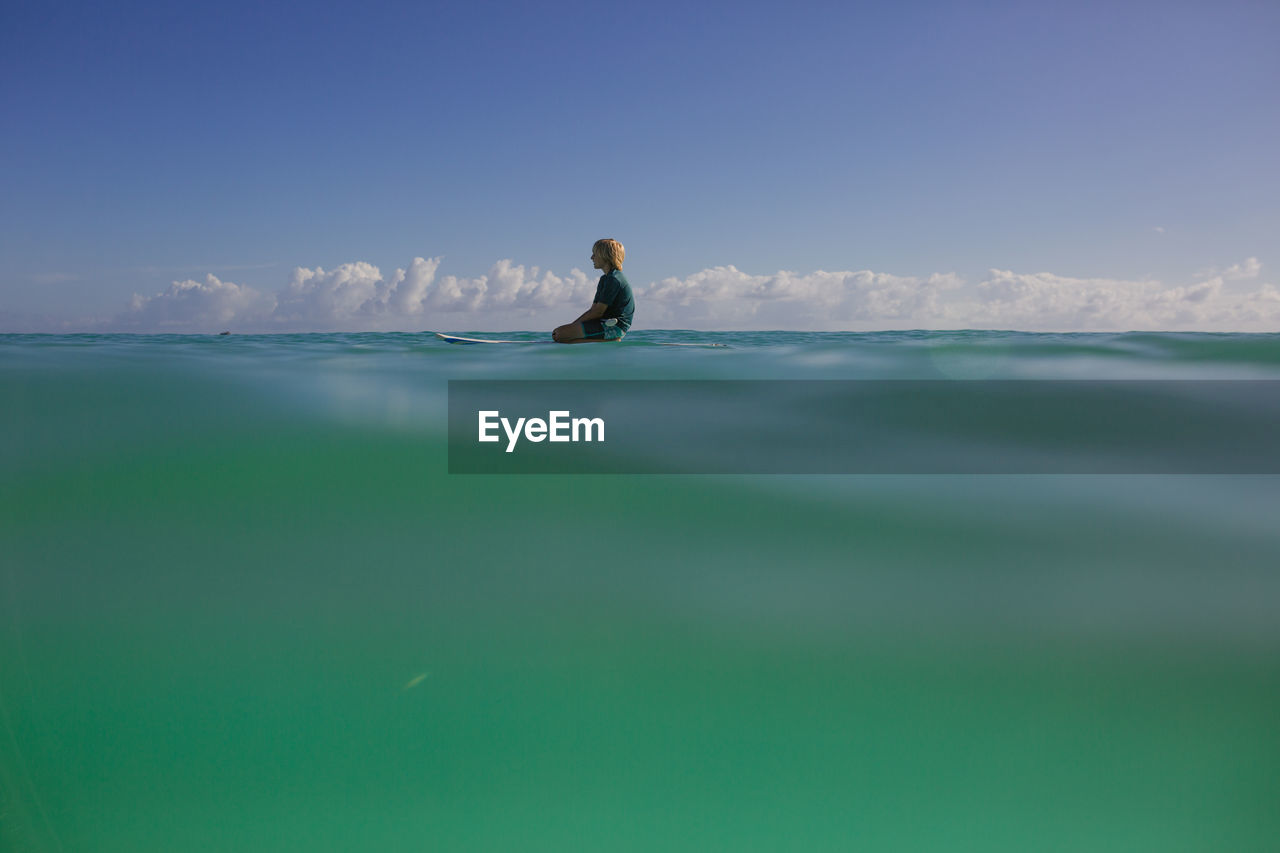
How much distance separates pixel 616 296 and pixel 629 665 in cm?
696

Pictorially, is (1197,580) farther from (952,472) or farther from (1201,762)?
(952,472)

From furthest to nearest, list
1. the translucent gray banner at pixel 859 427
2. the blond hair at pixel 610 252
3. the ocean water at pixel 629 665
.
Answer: the blond hair at pixel 610 252, the translucent gray banner at pixel 859 427, the ocean water at pixel 629 665

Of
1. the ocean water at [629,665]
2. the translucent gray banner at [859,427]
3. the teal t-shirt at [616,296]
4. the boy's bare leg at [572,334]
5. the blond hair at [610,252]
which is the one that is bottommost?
the ocean water at [629,665]

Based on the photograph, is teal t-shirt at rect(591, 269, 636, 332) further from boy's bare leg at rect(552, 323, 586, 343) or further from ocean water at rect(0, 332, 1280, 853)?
ocean water at rect(0, 332, 1280, 853)

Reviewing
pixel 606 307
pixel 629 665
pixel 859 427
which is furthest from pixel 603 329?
pixel 629 665

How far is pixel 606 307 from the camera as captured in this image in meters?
8.18

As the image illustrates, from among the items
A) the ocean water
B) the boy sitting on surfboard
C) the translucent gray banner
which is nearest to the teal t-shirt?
the boy sitting on surfboard

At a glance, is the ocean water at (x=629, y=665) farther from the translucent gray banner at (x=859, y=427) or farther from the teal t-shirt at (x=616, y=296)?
the teal t-shirt at (x=616, y=296)

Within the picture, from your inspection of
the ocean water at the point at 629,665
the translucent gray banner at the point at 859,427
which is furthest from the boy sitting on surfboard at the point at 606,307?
the ocean water at the point at 629,665

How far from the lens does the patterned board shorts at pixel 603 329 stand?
8.36 m

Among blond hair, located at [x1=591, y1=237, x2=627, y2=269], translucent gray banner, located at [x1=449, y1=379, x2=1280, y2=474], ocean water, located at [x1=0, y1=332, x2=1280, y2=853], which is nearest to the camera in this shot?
ocean water, located at [x1=0, y1=332, x2=1280, y2=853]

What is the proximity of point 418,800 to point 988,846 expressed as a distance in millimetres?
1077

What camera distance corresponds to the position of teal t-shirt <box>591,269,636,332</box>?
8062mm

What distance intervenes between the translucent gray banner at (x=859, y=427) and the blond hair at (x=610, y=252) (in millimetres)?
3314
